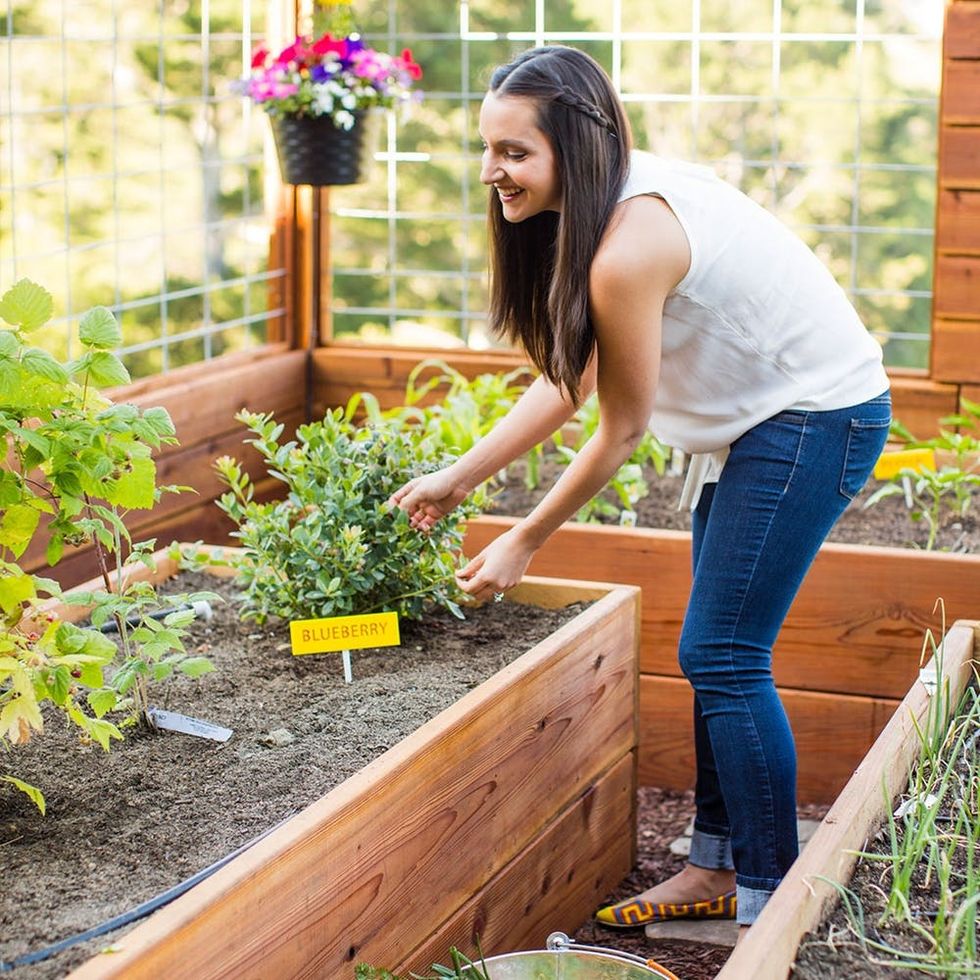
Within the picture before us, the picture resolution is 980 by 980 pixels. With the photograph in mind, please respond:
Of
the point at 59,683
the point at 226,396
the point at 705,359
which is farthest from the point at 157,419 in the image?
the point at 226,396

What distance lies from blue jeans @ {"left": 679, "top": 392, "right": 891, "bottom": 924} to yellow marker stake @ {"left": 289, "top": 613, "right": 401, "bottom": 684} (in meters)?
0.46

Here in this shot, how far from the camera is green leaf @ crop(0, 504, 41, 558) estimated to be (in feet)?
5.46

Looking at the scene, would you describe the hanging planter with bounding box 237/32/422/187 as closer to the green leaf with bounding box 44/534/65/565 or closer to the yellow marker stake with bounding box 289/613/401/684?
the yellow marker stake with bounding box 289/613/401/684

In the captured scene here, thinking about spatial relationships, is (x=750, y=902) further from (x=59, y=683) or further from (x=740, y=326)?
→ (x=59, y=683)

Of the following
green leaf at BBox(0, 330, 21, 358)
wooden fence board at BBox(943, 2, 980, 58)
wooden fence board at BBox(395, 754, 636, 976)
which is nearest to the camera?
green leaf at BBox(0, 330, 21, 358)

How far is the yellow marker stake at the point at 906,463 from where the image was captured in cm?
294

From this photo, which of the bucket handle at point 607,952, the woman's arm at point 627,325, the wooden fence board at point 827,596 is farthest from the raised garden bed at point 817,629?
the bucket handle at point 607,952

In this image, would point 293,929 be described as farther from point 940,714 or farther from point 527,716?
point 940,714

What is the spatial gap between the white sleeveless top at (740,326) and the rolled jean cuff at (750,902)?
597mm

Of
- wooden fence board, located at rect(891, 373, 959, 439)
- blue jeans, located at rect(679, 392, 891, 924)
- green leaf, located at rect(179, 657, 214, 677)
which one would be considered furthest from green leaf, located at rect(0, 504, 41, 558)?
wooden fence board, located at rect(891, 373, 959, 439)

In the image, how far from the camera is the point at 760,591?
1959mm

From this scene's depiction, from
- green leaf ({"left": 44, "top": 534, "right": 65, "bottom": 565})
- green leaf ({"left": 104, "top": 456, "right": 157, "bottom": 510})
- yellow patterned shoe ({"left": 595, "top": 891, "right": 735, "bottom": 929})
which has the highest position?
green leaf ({"left": 104, "top": 456, "right": 157, "bottom": 510})

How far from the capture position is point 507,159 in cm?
184

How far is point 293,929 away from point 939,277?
2509 mm
